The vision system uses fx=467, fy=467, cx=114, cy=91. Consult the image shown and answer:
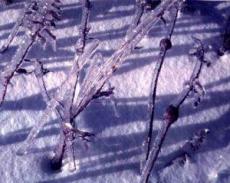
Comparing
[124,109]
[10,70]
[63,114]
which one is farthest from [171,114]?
[10,70]

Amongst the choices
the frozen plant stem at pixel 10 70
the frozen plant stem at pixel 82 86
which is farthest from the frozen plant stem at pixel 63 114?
the frozen plant stem at pixel 10 70

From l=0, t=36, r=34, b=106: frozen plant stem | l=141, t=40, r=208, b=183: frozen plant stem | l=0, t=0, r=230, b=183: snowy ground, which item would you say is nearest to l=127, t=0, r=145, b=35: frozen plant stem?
l=0, t=0, r=230, b=183: snowy ground

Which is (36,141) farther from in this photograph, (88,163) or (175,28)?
(175,28)

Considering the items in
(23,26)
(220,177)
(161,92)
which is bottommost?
(220,177)

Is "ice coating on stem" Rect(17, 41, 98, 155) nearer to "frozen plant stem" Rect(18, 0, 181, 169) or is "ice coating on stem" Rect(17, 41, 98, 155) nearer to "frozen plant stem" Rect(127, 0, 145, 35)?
"frozen plant stem" Rect(18, 0, 181, 169)

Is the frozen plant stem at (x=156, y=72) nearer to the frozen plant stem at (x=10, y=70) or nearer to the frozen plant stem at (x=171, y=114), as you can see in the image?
the frozen plant stem at (x=171, y=114)

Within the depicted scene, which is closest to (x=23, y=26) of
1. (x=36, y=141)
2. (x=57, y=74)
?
(x=57, y=74)
